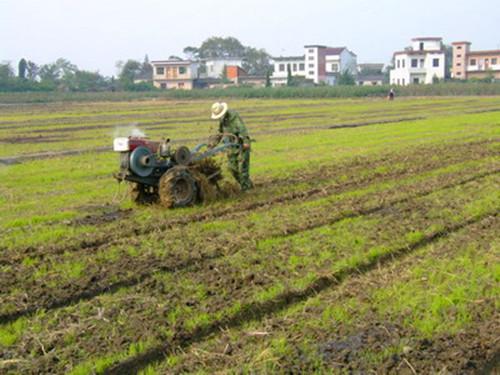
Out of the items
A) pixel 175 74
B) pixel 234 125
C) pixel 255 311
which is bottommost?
pixel 255 311

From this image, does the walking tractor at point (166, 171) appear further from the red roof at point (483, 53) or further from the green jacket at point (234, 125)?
the red roof at point (483, 53)

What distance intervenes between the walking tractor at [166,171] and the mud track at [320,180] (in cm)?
68

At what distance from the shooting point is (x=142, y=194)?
41.2ft

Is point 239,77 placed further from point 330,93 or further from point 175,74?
point 330,93

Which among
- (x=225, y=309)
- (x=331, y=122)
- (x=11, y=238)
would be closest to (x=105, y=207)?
(x=11, y=238)

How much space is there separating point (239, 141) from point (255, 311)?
22.3 feet

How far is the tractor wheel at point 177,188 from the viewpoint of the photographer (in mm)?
11789

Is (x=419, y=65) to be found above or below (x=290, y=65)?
below

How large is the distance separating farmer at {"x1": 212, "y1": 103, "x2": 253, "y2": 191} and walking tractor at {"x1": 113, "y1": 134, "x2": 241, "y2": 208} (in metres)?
0.46

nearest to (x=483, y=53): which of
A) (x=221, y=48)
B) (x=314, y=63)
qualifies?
(x=314, y=63)

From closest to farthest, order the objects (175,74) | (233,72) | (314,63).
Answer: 1. (175,74)
2. (233,72)
3. (314,63)

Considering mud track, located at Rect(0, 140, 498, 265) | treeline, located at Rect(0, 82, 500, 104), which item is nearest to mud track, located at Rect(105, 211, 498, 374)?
mud track, located at Rect(0, 140, 498, 265)

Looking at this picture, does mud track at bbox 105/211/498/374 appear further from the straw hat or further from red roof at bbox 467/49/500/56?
red roof at bbox 467/49/500/56

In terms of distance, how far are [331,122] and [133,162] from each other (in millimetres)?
23444
